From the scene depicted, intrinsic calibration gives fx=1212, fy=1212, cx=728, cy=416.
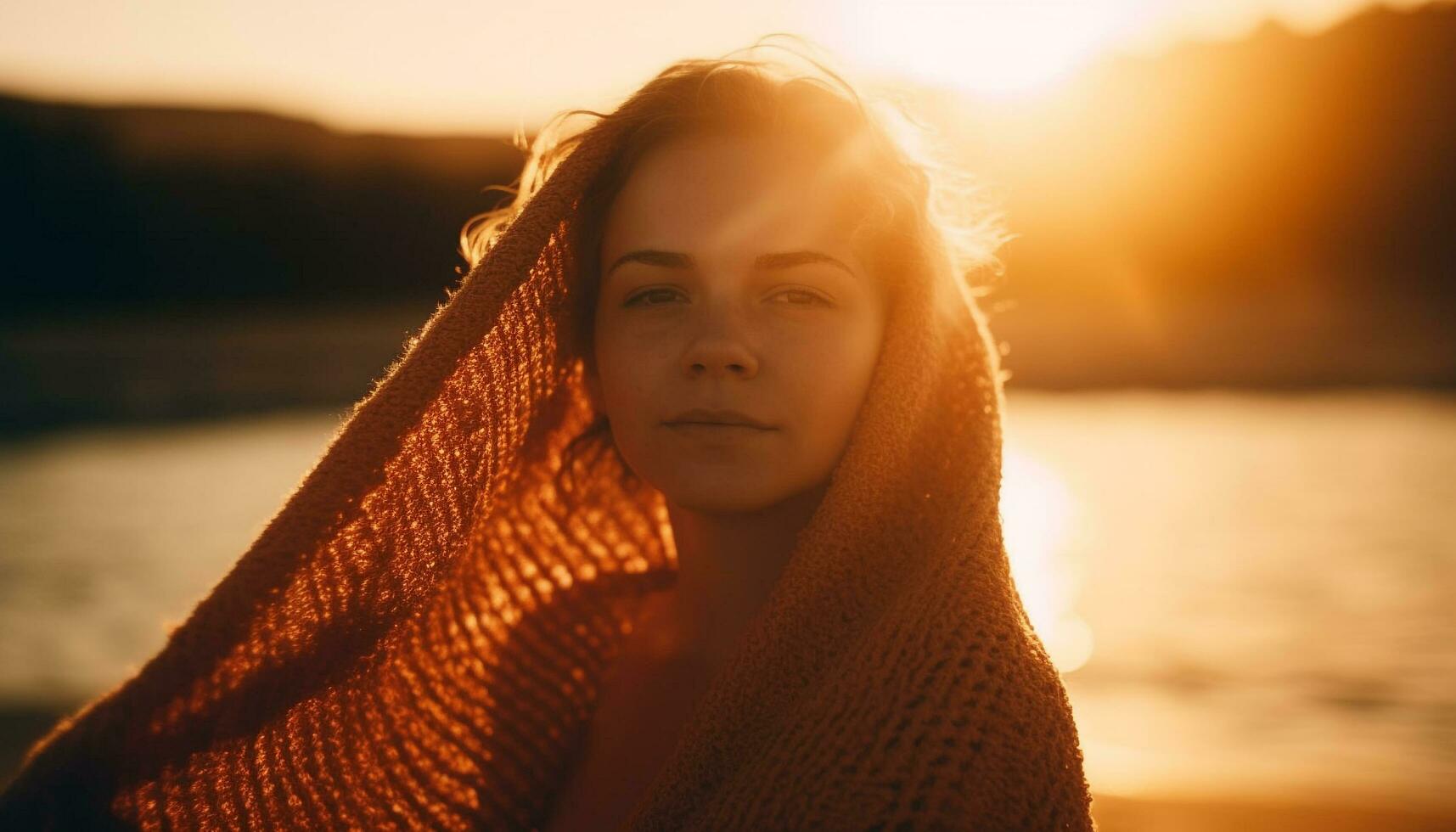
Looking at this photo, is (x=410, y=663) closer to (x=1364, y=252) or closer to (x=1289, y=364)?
(x=1289, y=364)

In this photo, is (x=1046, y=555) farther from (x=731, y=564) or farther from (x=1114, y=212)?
(x=1114, y=212)

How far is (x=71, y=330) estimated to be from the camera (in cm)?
2802

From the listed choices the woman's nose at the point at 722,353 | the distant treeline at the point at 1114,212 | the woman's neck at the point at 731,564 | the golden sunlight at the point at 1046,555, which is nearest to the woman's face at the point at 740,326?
the woman's nose at the point at 722,353

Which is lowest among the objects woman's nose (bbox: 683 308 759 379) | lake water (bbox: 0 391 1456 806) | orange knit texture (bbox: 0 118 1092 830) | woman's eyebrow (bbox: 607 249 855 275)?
orange knit texture (bbox: 0 118 1092 830)

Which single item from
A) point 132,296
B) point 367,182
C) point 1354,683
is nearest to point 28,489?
point 1354,683

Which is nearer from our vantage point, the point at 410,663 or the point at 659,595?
the point at 410,663

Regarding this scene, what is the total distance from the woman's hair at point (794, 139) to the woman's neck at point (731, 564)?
296mm

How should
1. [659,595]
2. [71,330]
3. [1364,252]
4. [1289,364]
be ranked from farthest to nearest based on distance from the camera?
[1364,252] → [71,330] → [1289,364] → [659,595]

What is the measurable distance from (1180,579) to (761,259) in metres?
6.38

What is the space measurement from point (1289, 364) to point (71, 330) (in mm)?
25782

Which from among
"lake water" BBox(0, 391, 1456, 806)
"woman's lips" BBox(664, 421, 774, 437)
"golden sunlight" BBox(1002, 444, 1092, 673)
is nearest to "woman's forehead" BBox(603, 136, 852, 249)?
"woman's lips" BBox(664, 421, 774, 437)

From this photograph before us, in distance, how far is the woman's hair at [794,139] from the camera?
1.53 meters

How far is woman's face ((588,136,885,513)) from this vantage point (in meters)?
1.43

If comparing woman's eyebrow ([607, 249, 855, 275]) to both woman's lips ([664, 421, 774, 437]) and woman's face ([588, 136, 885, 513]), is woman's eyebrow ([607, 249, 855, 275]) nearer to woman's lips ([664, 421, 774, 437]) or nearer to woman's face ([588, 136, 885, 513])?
woman's face ([588, 136, 885, 513])
